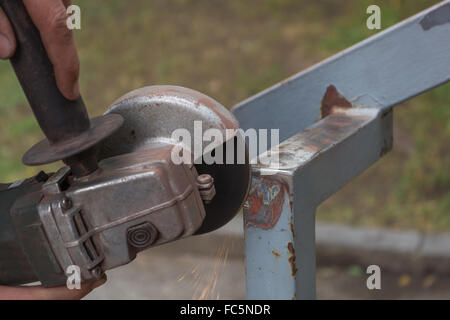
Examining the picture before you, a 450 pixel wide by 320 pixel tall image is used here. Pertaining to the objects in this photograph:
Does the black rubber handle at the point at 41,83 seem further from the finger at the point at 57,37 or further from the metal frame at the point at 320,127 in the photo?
the metal frame at the point at 320,127

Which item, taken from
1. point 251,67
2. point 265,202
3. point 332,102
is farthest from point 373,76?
point 251,67

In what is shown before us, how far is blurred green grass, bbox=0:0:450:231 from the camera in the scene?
150 inches

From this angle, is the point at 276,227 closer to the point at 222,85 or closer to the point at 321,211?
the point at 321,211

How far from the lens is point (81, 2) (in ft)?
22.5

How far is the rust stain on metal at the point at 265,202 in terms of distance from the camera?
1305 mm

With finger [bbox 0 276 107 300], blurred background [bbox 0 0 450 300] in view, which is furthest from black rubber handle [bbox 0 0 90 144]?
blurred background [bbox 0 0 450 300]

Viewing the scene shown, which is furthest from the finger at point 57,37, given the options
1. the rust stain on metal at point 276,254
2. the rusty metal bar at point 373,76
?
the rusty metal bar at point 373,76

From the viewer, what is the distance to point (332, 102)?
71.7 inches

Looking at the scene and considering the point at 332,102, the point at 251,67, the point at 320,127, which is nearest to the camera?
the point at 320,127

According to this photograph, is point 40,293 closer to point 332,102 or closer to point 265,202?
point 265,202

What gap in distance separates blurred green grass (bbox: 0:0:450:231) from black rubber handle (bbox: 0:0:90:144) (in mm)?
2794

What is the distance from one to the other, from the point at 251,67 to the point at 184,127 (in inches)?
160

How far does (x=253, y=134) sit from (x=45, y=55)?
96 cm

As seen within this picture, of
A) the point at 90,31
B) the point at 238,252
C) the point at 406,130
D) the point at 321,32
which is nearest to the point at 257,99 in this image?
the point at 238,252
